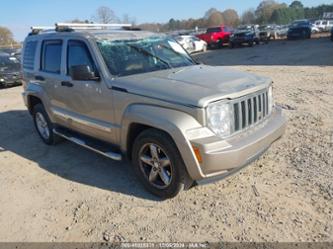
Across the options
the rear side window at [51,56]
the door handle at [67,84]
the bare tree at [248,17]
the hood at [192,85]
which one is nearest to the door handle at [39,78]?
the rear side window at [51,56]

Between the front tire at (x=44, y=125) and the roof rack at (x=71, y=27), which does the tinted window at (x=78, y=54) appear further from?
the front tire at (x=44, y=125)

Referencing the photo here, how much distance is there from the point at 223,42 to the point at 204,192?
2595 centimetres

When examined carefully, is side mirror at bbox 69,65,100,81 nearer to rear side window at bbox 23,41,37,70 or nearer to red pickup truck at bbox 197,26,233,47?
rear side window at bbox 23,41,37,70

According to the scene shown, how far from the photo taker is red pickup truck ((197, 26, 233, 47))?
1091 inches

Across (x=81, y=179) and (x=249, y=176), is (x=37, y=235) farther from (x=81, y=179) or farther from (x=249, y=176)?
(x=249, y=176)

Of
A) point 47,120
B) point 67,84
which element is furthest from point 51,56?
point 47,120

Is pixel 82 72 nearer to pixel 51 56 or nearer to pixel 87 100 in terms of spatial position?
pixel 87 100

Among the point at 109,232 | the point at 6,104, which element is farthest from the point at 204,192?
the point at 6,104

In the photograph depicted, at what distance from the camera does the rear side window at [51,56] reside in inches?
195

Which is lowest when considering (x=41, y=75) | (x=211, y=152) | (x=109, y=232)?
(x=109, y=232)

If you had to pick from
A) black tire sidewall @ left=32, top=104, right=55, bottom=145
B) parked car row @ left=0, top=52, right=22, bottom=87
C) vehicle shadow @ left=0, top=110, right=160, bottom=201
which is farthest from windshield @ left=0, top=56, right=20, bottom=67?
black tire sidewall @ left=32, top=104, right=55, bottom=145

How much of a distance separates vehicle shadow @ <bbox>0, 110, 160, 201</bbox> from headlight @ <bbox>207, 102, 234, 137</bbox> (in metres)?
1.19

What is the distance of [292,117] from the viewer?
6.14m

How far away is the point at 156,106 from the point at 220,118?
0.72m
